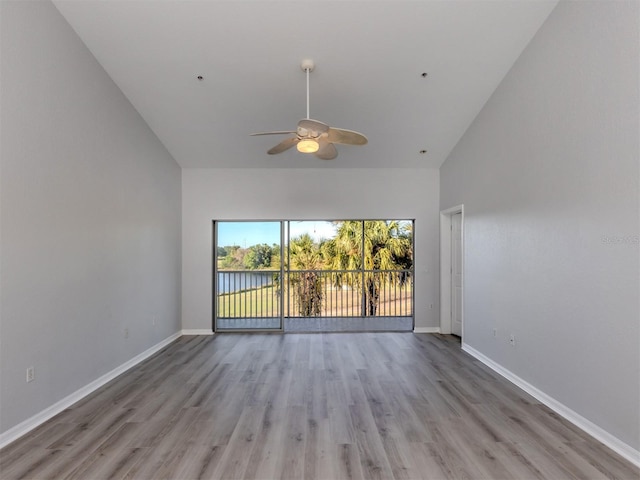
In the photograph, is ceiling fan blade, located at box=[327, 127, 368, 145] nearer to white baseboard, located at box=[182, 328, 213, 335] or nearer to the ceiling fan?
the ceiling fan

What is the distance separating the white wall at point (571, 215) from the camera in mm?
2111

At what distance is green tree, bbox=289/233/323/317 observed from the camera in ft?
18.8

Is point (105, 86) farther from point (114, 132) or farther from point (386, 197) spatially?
point (386, 197)

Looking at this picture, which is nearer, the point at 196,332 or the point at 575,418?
the point at 575,418

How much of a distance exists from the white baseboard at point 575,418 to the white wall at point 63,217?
413cm

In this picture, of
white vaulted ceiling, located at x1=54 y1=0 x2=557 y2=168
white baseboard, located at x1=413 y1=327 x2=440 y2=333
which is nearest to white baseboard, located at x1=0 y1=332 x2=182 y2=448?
white vaulted ceiling, located at x1=54 y1=0 x2=557 y2=168

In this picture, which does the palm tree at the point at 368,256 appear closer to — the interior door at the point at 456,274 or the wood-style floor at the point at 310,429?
the interior door at the point at 456,274

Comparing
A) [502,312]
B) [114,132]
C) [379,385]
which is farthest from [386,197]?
[114,132]

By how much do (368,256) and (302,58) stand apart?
3631 mm

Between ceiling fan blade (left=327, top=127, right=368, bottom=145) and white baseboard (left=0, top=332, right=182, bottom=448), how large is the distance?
3.18m

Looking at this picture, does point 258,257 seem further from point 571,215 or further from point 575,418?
point 575,418

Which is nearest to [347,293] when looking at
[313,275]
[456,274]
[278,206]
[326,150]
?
[313,275]

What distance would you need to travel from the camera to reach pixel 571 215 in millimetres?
2553

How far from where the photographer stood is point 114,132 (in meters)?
3.48
